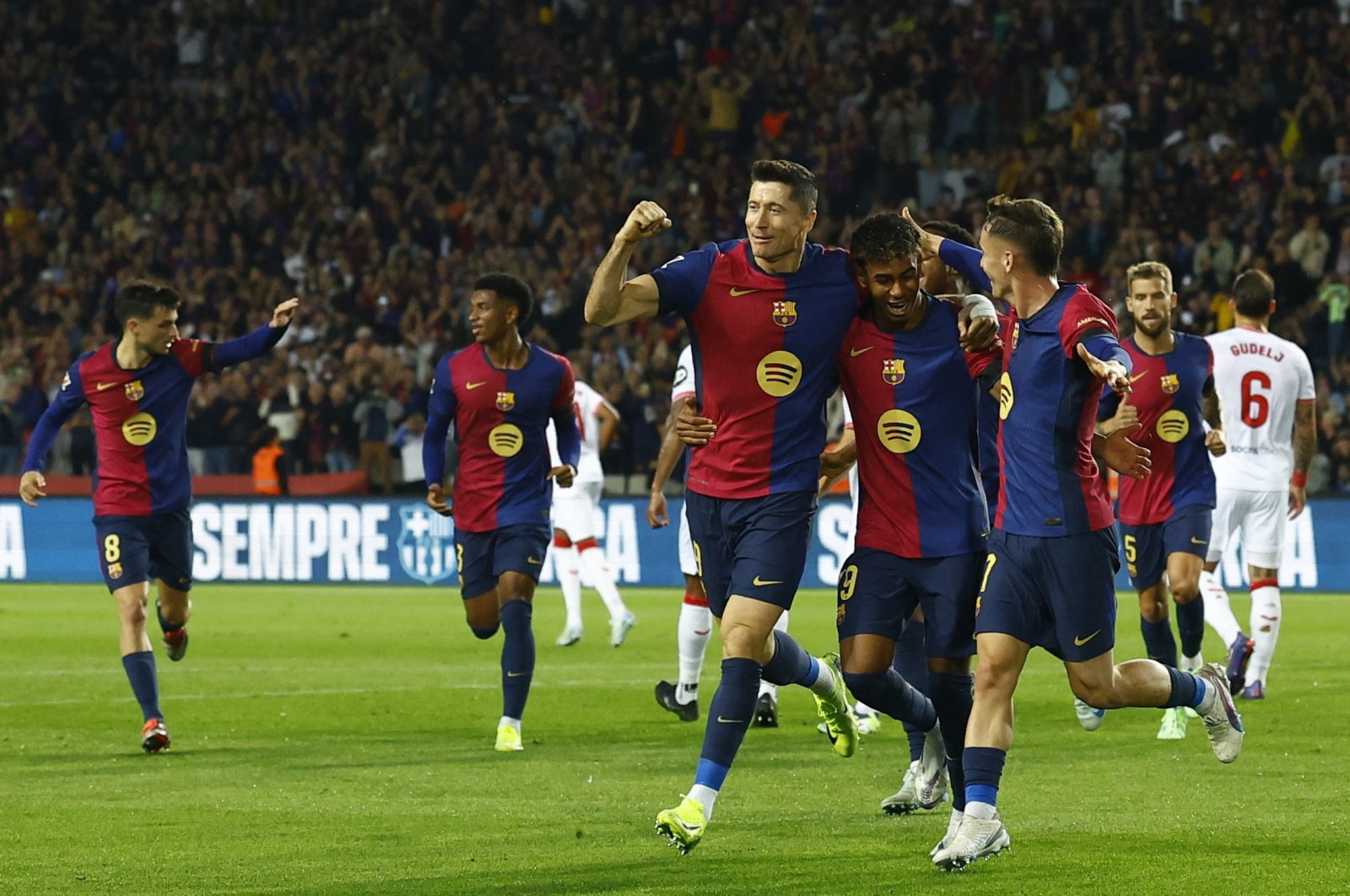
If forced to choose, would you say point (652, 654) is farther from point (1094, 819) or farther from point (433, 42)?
point (433, 42)

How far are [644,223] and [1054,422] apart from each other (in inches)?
58.9

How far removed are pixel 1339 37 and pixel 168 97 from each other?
1894 centimetres

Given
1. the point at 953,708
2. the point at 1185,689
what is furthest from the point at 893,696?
the point at 1185,689

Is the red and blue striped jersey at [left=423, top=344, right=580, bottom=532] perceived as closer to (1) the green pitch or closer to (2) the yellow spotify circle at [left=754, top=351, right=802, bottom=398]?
(1) the green pitch

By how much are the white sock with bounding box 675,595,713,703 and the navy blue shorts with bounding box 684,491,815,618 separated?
3.56m

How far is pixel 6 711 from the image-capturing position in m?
11.9

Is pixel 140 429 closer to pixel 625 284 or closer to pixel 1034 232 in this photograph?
pixel 625 284

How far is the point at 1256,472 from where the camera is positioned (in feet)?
39.7

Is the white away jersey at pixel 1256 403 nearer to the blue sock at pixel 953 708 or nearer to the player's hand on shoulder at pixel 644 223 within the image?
the blue sock at pixel 953 708

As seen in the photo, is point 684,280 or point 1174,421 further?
point 1174,421

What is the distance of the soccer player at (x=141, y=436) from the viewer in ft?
34.0

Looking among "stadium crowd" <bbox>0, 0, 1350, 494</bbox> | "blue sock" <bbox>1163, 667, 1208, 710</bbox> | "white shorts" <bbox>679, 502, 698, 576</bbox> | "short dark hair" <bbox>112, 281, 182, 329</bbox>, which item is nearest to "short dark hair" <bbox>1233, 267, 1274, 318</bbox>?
"white shorts" <bbox>679, 502, 698, 576</bbox>

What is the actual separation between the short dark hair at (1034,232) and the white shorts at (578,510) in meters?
11.1

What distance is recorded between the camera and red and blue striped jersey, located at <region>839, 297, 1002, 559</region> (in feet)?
22.9
